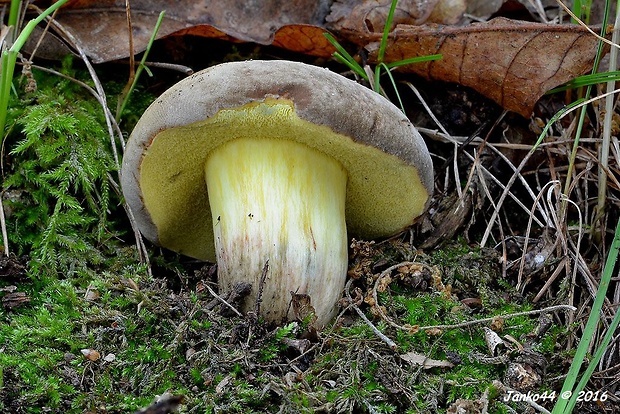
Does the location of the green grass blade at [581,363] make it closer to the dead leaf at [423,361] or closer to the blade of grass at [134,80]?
the dead leaf at [423,361]

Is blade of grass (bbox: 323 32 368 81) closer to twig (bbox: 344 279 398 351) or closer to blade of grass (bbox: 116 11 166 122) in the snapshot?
blade of grass (bbox: 116 11 166 122)

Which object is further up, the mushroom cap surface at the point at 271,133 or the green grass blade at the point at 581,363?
the mushroom cap surface at the point at 271,133

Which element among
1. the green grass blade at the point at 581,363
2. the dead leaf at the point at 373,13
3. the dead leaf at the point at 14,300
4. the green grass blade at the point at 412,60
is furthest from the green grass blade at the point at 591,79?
the dead leaf at the point at 14,300

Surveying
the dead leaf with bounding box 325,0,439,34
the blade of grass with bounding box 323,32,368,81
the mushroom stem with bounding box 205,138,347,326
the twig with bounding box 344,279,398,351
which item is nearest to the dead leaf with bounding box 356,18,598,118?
the blade of grass with bounding box 323,32,368,81

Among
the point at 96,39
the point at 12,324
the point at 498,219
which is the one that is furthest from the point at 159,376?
the point at 96,39

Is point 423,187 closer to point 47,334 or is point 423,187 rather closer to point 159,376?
point 159,376

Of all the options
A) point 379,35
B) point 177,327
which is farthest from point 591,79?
point 177,327
